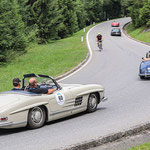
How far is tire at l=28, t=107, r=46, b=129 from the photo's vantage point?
290 inches

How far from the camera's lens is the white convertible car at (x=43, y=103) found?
7035mm

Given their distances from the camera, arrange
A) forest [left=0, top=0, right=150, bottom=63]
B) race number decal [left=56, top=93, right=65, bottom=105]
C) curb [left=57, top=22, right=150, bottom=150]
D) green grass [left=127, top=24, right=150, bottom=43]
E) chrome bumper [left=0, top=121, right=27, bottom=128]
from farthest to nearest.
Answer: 1. green grass [left=127, top=24, right=150, bottom=43]
2. forest [left=0, top=0, right=150, bottom=63]
3. race number decal [left=56, top=93, right=65, bottom=105]
4. chrome bumper [left=0, top=121, right=27, bottom=128]
5. curb [left=57, top=22, right=150, bottom=150]

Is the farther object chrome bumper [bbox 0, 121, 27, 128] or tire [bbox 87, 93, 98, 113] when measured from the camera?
tire [bbox 87, 93, 98, 113]

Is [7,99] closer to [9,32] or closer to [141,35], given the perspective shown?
[9,32]

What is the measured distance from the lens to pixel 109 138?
606cm

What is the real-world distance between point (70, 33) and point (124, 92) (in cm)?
5398

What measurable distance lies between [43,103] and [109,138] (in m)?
2.18

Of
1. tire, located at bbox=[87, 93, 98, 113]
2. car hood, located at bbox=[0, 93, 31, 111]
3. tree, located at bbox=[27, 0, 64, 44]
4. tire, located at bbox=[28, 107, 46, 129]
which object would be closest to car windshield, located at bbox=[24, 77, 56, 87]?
car hood, located at bbox=[0, 93, 31, 111]

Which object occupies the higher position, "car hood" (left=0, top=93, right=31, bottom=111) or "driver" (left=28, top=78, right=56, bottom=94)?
"driver" (left=28, top=78, right=56, bottom=94)

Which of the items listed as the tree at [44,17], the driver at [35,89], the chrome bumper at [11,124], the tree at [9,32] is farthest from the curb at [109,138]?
the tree at [44,17]

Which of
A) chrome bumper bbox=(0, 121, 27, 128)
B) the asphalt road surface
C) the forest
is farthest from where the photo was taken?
the forest

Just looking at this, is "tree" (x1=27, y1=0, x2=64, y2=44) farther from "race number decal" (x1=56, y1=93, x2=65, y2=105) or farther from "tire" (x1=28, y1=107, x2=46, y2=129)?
"tire" (x1=28, y1=107, x2=46, y2=129)

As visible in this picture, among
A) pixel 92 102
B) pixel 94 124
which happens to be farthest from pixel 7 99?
pixel 92 102

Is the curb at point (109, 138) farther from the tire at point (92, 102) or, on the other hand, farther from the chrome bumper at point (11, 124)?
the tire at point (92, 102)
